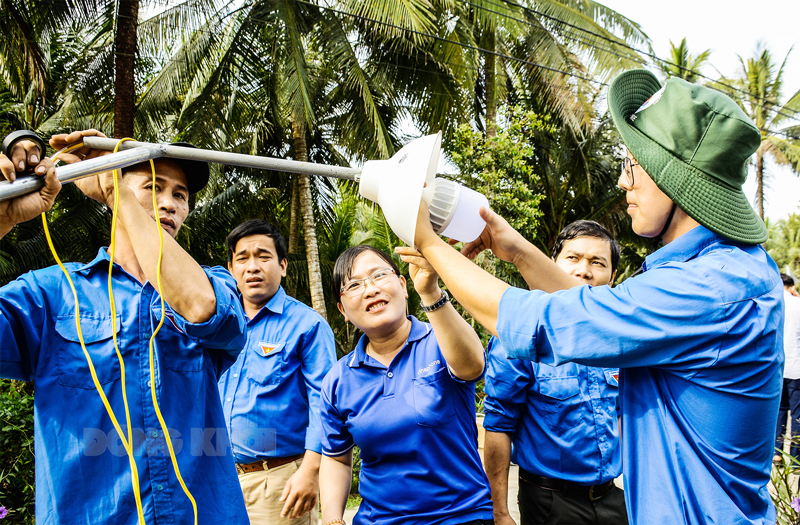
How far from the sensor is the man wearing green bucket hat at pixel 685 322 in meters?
1.27

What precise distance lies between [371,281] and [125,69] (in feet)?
26.3

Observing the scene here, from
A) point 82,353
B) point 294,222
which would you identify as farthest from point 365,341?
point 294,222

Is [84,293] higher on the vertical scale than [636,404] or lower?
higher

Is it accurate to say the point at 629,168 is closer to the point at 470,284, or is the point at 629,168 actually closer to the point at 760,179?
the point at 470,284

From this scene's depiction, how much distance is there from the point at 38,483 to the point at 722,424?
6.62 feet

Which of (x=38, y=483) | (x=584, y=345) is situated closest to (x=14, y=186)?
(x=38, y=483)

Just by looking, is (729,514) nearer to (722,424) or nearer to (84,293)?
(722,424)

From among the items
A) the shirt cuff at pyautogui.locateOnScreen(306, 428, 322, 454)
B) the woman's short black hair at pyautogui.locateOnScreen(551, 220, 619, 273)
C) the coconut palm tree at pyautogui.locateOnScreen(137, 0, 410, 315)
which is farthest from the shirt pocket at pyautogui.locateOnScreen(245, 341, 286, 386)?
the coconut palm tree at pyautogui.locateOnScreen(137, 0, 410, 315)

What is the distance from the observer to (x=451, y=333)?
200 cm

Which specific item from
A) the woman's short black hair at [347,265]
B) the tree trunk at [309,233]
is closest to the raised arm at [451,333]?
the woman's short black hair at [347,265]

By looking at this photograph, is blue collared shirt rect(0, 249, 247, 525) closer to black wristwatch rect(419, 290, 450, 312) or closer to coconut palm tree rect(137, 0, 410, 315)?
black wristwatch rect(419, 290, 450, 312)

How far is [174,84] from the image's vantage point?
12.1 m

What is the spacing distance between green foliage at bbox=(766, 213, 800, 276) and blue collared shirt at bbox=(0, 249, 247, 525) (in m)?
39.1

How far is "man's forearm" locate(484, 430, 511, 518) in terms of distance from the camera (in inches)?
105
